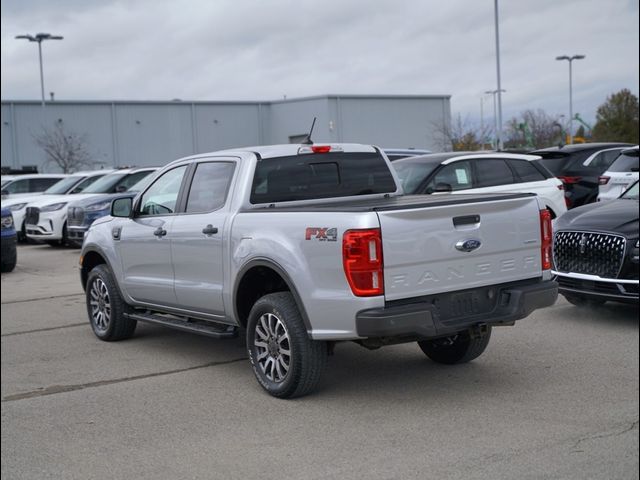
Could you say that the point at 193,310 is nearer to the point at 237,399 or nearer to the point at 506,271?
the point at 237,399

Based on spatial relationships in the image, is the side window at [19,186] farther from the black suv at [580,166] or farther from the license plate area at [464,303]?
the license plate area at [464,303]

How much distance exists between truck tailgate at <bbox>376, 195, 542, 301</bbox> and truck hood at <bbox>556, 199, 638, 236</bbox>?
2.19 meters

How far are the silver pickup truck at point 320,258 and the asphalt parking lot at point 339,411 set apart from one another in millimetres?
374

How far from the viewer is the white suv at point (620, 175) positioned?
43.0 feet

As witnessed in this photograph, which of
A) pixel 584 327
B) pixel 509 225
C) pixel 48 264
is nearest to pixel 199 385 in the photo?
pixel 509 225

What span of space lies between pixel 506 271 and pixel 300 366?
1.60 metres

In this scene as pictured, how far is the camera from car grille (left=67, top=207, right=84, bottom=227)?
16.8 meters

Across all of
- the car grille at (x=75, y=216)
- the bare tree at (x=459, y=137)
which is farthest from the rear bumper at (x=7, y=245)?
the bare tree at (x=459, y=137)

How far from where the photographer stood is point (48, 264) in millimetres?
15938

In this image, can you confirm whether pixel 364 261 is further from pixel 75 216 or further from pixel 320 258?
pixel 75 216

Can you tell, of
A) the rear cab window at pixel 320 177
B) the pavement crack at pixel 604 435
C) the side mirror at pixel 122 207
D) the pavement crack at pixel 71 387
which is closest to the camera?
the pavement crack at pixel 604 435

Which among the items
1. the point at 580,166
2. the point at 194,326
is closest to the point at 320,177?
the point at 194,326

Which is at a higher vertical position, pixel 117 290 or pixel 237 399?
pixel 117 290

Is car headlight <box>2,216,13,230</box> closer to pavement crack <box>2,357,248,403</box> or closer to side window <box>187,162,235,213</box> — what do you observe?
side window <box>187,162,235,213</box>
